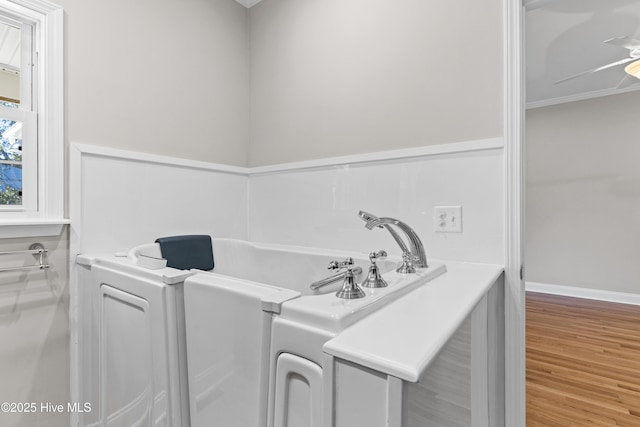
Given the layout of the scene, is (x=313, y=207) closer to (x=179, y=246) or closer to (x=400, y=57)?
(x=179, y=246)

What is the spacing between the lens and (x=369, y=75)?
168 cm

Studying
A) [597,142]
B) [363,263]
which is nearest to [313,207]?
[363,263]

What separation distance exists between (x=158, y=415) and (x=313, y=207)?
120 centimetres

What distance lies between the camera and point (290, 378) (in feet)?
1.99

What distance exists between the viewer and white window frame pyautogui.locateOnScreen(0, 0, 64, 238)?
136 cm

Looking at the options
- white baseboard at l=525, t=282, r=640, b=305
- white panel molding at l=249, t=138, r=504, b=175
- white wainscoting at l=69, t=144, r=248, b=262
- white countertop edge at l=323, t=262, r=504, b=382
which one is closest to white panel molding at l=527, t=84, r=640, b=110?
white baseboard at l=525, t=282, r=640, b=305

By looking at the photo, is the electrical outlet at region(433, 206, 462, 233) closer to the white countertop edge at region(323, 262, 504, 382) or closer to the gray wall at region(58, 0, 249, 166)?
the white countertop edge at region(323, 262, 504, 382)

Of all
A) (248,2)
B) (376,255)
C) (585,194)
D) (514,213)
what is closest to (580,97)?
(585,194)

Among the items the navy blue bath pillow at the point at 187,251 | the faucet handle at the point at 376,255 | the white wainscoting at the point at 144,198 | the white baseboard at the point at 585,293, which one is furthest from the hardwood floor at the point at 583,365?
the white wainscoting at the point at 144,198

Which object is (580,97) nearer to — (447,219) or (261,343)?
(447,219)

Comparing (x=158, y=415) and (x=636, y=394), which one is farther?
(x=636, y=394)

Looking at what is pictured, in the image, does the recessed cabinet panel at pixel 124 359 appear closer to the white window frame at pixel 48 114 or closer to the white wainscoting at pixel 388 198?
the white window frame at pixel 48 114

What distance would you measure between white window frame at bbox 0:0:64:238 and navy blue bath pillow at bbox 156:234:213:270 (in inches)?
17.5

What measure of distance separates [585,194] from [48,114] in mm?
5141
